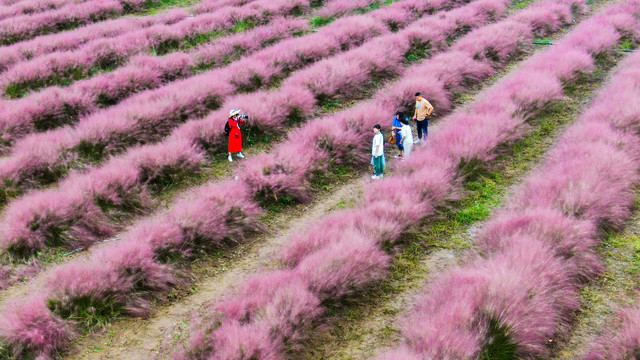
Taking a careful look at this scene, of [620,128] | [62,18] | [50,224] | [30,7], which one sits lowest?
[620,128]

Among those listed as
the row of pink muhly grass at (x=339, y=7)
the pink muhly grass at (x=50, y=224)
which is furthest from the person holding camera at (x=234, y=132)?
the row of pink muhly grass at (x=339, y=7)

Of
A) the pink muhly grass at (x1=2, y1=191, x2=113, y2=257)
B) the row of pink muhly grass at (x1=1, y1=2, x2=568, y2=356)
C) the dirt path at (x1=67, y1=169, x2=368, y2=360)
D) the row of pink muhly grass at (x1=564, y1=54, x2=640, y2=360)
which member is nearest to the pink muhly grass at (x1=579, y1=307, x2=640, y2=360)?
the row of pink muhly grass at (x1=564, y1=54, x2=640, y2=360)

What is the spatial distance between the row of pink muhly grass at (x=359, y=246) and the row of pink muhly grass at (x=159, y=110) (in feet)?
12.5

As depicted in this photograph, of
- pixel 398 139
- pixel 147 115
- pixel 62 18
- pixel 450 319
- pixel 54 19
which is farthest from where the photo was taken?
pixel 62 18

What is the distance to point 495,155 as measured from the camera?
8.93 metres

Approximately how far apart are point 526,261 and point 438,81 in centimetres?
730

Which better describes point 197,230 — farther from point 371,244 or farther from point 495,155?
point 495,155

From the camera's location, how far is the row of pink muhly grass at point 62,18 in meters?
15.9

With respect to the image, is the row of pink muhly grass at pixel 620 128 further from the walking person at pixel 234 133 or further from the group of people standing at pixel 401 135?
the walking person at pixel 234 133

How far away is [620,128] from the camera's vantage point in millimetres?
9273

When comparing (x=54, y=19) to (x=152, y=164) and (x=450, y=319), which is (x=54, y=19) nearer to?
(x=152, y=164)

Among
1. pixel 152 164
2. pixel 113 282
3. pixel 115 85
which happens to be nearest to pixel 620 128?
pixel 152 164

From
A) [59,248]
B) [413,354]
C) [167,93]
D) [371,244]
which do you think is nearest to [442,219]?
[371,244]

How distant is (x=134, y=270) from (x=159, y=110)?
17.7 feet
